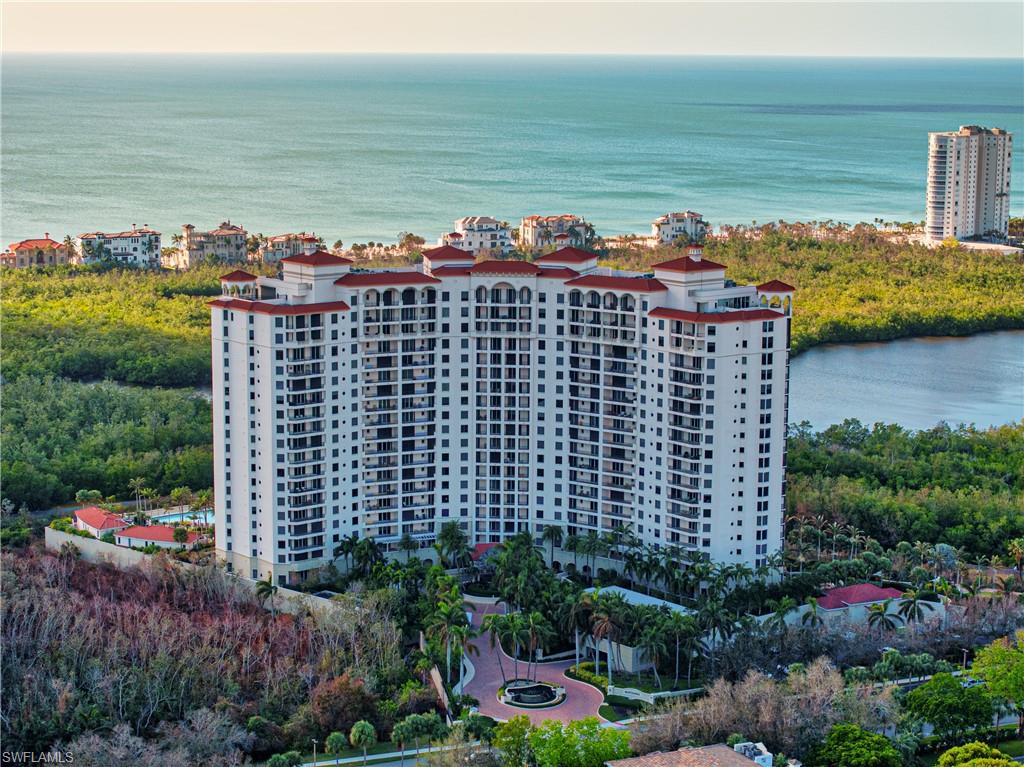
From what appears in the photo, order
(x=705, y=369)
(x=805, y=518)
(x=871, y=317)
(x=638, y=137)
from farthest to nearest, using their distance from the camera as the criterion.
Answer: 1. (x=638, y=137)
2. (x=871, y=317)
3. (x=805, y=518)
4. (x=705, y=369)

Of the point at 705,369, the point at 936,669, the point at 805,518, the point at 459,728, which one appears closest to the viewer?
the point at 459,728

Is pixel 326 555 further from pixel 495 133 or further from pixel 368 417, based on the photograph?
pixel 495 133

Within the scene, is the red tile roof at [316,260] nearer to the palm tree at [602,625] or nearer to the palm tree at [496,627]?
the palm tree at [496,627]

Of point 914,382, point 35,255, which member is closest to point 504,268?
point 914,382

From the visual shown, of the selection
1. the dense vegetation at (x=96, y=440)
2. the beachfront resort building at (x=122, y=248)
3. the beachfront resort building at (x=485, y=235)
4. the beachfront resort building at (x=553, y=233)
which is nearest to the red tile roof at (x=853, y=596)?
the dense vegetation at (x=96, y=440)

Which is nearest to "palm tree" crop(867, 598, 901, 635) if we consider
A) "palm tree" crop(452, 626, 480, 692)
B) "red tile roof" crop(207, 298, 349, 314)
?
"palm tree" crop(452, 626, 480, 692)

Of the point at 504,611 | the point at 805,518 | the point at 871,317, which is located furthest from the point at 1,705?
the point at 871,317

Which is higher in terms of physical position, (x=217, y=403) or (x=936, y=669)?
(x=217, y=403)
